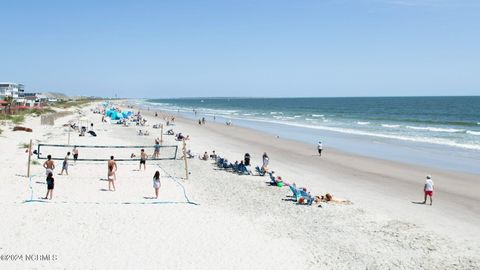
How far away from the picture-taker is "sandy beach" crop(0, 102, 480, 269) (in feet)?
30.1

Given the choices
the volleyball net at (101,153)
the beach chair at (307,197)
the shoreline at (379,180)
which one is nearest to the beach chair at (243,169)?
the shoreline at (379,180)

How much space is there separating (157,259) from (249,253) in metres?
1.91

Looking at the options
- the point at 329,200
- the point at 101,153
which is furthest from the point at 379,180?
the point at 101,153

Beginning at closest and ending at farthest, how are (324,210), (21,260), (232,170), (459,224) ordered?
1. (21,260)
2. (459,224)
3. (324,210)
4. (232,170)

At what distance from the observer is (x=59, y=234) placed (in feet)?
Result: 32.8

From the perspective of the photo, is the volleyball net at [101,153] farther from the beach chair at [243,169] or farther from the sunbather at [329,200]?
the sunbather at [329,200]

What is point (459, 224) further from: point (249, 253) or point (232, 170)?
point (232, 170)

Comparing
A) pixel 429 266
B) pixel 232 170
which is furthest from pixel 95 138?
pixel 429 266

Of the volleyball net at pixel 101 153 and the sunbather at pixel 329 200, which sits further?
the volleyball net at pixel 101 153

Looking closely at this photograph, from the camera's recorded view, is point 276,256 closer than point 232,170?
Yes

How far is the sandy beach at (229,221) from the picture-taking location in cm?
918

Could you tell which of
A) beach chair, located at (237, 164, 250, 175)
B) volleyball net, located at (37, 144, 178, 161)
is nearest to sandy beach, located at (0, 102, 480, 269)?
beach chair, located at (237, 164, 250, 175)

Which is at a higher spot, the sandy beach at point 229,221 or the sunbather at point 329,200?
the sunbather at point 329,200

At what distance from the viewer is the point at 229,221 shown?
1177 cm
